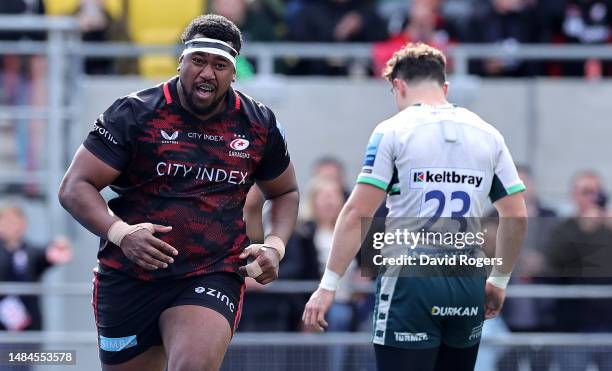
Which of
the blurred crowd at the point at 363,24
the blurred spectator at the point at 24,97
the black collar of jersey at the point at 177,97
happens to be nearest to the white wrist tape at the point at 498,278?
the black collar of jersey at the point at 177,97

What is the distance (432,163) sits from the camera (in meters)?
6.66

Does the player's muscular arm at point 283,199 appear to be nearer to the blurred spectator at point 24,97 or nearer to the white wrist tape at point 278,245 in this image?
the white wrist tape at point 278,245

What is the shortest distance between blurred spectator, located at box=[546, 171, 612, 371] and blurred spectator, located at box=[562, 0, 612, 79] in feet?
7.11

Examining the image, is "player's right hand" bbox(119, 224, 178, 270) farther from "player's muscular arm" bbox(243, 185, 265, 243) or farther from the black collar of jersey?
"player's muscular arm" bbox(243, 185, 265, 243)

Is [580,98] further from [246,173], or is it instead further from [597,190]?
[246,173]

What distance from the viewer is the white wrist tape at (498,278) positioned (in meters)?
7.05

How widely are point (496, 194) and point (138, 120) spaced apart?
6.67ft

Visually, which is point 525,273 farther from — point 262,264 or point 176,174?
point 176,174

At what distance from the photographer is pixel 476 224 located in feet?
22.2

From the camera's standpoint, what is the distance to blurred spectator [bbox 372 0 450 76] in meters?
11.8

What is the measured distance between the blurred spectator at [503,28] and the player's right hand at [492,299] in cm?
563

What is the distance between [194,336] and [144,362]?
559 mm

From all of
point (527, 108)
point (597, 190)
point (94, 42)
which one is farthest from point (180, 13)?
point (597, 190)

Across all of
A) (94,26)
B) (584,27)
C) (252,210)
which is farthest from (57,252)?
(584,27)
